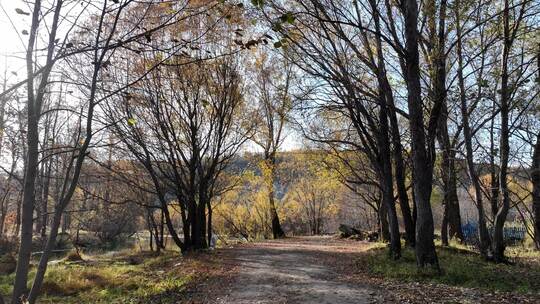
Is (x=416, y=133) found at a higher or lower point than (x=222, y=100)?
lower

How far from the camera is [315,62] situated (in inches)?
464

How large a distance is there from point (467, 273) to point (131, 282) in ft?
25.8

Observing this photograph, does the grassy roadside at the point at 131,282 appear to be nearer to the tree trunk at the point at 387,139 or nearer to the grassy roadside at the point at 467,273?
the grassy roadside at the point at 467,273

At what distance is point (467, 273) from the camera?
9375 mm

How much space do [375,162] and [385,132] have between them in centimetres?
94

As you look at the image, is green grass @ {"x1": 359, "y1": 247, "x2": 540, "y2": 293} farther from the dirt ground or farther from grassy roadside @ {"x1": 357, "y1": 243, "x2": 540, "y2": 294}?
the dirt ground

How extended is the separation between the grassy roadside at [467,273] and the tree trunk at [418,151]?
481mm

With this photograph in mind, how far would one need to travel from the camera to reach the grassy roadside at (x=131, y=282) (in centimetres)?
927

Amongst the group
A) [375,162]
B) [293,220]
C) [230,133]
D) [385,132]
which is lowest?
[293,220]

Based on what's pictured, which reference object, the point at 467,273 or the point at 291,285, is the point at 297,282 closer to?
the point at 291,285

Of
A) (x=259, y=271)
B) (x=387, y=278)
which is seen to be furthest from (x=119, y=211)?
(x=387, y=278)

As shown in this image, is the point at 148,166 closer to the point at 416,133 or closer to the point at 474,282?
the point at 416,133

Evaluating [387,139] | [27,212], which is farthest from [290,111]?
[27,212]

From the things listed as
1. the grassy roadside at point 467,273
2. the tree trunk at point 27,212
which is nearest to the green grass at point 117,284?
the tree trunk at point 27,212
